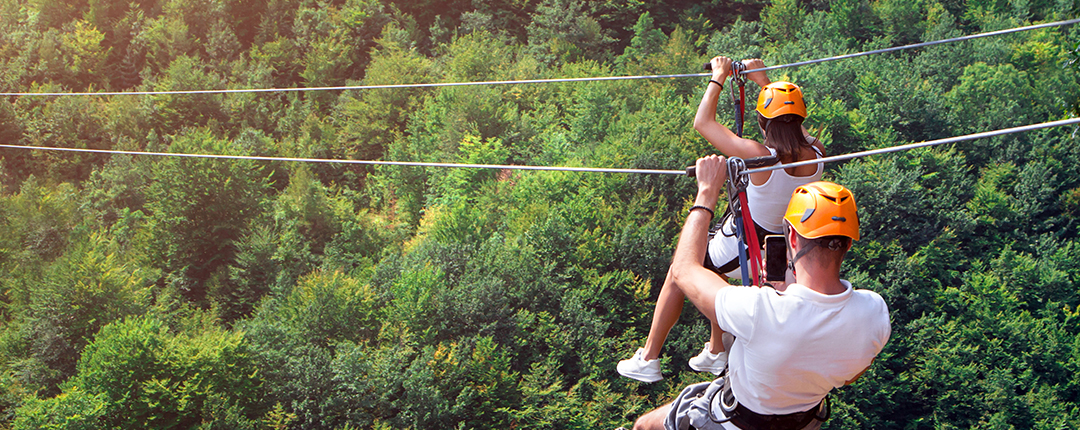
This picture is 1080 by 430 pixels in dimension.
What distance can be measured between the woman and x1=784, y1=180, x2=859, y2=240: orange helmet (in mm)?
1074

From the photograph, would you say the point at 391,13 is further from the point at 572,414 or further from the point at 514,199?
the point at 572,414

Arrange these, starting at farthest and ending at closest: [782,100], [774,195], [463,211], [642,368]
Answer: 1. [463,211]
2. [642,368]
3. [774,195]
4. [782,100]

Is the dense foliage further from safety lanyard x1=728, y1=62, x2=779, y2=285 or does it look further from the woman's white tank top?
safety lanyard x1=728, y1=62, x2=779, y2=285

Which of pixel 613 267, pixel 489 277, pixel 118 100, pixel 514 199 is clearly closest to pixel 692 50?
pixel 514 199

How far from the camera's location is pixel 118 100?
158 feet

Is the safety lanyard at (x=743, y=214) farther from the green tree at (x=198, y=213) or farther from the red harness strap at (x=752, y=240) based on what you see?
the green tree at (x=198, y=213)

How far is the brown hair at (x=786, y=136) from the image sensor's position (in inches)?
162

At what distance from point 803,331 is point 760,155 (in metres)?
1.57

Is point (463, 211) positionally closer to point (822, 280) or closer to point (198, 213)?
point (198, 213)

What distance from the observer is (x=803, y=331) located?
279cm

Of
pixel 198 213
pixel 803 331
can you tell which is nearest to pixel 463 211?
pixel 198 213

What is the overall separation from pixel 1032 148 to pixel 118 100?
50430 mm

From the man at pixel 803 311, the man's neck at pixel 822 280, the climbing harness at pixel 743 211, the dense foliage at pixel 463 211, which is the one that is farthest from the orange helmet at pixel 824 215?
the dense foliage at pixel 463 211

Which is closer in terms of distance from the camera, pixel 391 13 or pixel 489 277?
pixel 489 277
